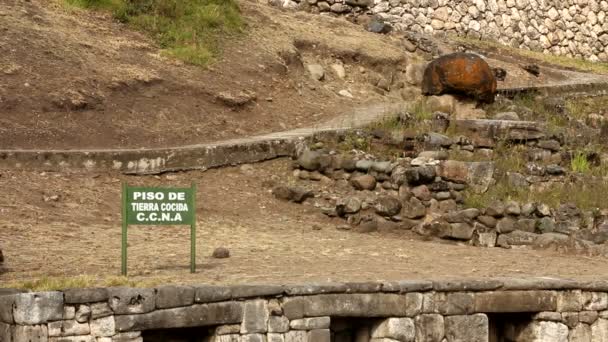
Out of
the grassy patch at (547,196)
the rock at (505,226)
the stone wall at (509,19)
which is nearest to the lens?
the rock at (505,226)

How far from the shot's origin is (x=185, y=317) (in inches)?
455

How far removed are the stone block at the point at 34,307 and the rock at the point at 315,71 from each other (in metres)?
13.1

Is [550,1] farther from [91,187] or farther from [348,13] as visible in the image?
[91,187]

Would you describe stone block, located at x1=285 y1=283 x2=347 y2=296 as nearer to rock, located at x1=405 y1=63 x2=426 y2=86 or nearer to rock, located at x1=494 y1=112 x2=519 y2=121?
rock, located at x1=494 y1=112 x2=519 y2=121

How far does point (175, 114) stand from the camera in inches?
798

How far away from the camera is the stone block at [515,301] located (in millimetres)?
13219

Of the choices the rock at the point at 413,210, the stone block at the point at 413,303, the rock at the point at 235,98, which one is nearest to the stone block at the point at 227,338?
the stone block at the point at 413,303

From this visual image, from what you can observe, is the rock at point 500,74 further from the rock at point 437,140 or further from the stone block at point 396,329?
the stone block at point 396,329

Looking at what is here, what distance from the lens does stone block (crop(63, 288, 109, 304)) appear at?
36.3ft

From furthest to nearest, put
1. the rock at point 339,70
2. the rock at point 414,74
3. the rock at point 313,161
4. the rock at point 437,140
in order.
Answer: the rock at point 414,74, the rock at point 339,70, the rock at point 437,140, the rock at point 313,161

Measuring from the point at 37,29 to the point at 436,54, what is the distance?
8337 mm

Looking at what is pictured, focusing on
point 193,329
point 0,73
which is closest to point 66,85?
point 0,73

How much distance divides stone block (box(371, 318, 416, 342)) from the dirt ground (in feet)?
1.88

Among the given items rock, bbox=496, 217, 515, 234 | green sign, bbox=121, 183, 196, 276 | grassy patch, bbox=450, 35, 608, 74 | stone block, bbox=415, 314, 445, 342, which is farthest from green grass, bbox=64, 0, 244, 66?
stone block, bbox=415, 314, 445, 342
